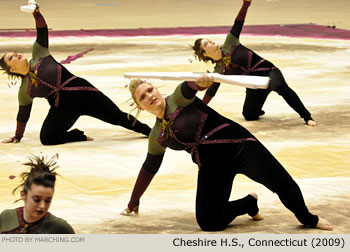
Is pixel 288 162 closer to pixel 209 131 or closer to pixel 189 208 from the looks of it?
pixel 189 208

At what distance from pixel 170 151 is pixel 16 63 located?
1.58 metres

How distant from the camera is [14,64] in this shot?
6.43 m

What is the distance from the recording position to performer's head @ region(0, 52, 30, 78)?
6410 millimetres

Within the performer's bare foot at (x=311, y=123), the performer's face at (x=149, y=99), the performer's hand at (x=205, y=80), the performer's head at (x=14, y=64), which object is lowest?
the performer's bare foot at (x=311, y=123)

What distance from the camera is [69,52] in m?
12.2

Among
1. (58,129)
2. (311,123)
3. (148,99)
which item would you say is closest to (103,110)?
(58,129)

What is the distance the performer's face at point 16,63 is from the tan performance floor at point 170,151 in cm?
68

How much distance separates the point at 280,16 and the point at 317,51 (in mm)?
5359

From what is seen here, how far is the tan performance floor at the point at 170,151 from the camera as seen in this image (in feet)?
14.9

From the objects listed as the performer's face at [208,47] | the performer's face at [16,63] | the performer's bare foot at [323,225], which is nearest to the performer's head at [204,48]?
the performer's face at [208,47]

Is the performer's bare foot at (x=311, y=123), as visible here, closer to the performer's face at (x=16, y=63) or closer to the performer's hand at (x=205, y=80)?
the performer's face at (x=16, y=63)

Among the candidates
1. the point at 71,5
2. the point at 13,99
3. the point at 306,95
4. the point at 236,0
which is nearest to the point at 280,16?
the point at 236,0

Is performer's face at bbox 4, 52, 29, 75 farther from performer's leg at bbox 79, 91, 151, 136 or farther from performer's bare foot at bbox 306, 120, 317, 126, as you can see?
performer's bare foot at bbox 306, 120, 317, 126

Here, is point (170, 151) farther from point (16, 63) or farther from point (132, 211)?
point (132, 211)
